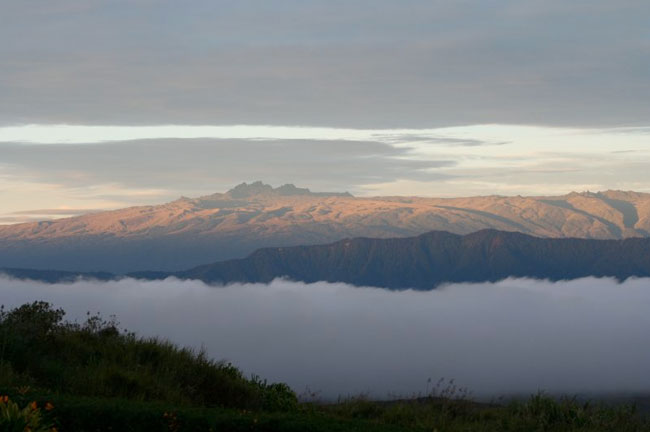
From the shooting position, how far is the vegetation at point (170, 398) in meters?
16.5

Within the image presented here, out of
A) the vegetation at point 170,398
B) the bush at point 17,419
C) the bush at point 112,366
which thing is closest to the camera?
the bush at point 17,419

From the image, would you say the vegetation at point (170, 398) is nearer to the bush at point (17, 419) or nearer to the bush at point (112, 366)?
the bush at point (112, 366)

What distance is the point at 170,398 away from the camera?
67.0 feet

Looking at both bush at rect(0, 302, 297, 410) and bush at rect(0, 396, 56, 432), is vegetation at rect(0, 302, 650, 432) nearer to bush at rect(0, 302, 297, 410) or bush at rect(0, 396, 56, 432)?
bush at rect(0, 302, 297, 410)

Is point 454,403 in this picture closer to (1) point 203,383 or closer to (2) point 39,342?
(1) point 203,383

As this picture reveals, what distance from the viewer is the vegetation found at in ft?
54.0

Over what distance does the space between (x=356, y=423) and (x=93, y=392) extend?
6.71m

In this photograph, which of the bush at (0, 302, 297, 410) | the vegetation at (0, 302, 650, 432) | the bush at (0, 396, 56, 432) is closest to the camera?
the bush at (0, 396, 56, 432)

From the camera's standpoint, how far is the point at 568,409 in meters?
23.4

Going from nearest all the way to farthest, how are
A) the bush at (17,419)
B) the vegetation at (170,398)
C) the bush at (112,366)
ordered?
1. the bush at (17,419)
2. the vegetation at (170,398)
3. the bush at (112,366)

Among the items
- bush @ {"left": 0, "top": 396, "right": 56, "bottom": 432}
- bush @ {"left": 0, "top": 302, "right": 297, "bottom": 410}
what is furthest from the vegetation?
bush @ {"left": 0, "top": 396, "right": 56, "bottom": 432}

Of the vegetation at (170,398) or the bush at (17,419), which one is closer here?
the bush at (17,419)

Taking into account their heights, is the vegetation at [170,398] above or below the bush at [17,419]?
below

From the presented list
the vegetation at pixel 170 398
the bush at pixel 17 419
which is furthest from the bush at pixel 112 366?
the bush at pixel 17 419
